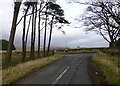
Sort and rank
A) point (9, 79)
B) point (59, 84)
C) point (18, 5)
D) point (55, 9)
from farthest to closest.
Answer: point (55, 9) → point (18, 5) → point (9, 79) → point (59, 84)

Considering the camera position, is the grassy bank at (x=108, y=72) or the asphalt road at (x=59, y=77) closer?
the grassy bank at (x=108, y=72)

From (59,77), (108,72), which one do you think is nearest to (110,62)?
(108,72)

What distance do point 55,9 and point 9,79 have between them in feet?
120

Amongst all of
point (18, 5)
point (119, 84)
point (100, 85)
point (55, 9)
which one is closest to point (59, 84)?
point (100, 85)

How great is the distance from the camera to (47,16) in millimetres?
56156

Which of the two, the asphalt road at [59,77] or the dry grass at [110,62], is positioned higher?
the dry grass at [110,62]

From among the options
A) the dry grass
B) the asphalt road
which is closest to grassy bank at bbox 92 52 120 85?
the dry grass

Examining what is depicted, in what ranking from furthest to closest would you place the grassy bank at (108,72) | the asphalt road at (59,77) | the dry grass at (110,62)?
1. the dry grass at (110,62)
2. the asphalt road at (59,77)
3. the grassy bank at (108,72)

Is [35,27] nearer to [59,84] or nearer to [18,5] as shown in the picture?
[18,5]

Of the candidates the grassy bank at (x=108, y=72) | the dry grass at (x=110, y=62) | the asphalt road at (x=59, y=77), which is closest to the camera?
the grassy bank at (x=108, y=72)

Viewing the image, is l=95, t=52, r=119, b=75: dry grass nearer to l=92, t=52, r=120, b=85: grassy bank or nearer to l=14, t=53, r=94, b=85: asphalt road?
l=92, t=52, r=120, b=85: grassy bank

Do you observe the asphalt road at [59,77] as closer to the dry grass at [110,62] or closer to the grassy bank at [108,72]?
the grassy bank at [108,72]

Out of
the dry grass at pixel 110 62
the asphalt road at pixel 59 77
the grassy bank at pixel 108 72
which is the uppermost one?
the dry grass at pixel 110 62

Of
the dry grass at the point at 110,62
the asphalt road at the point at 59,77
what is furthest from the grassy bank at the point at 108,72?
the asphalt road at the point at 59,77
